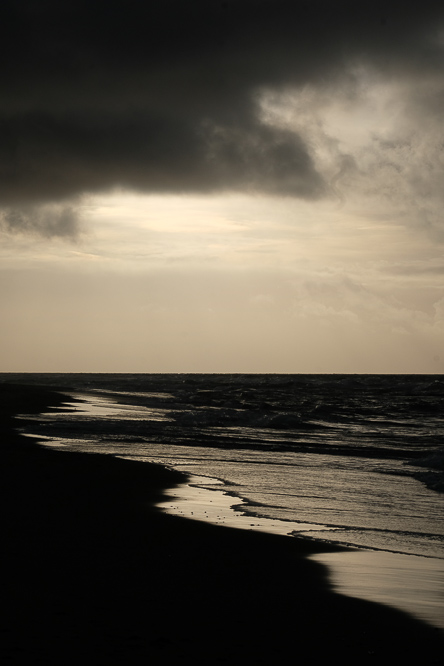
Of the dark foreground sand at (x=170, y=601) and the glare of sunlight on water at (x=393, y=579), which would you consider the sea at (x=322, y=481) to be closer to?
the glare of sunlight on water at (x=393, y=579)

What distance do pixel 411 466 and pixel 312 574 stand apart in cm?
1087

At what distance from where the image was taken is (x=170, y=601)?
22.2ft

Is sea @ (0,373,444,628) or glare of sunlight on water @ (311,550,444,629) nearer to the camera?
glare of sunlight on water @ (311,550,444,629)

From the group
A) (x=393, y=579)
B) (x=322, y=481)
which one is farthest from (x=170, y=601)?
(x=322, y=481)

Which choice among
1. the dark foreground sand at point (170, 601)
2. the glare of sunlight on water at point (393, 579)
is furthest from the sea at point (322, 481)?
the dark foreground sand at point (170, 601)

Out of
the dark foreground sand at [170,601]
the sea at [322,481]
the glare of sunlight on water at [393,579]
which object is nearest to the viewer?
the dark foreground sand at [170,601]

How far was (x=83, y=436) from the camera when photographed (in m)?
24.5

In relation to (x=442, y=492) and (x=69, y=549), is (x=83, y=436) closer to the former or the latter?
(x=442, y=492)

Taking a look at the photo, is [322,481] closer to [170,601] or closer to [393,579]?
[393,579]

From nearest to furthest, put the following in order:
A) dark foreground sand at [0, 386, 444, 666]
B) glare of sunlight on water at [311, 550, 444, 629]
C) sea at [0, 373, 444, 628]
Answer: dark foreground sand at [0, 386, 444, 666] → glare of sunlight on water at [311, 550, 444, 629] → sea at [0, 373, 444, 628]

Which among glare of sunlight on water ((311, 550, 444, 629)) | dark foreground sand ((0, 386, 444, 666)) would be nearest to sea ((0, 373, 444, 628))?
glare of sunlight on water ((311, 550, 444, 629))

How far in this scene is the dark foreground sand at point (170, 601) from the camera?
5574mm

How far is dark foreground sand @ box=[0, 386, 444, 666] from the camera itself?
219 inches

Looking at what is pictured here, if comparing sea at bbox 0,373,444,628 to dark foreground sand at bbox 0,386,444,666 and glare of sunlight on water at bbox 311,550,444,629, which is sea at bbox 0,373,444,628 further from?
dark foreground sand at bbox 0,386,444,666
